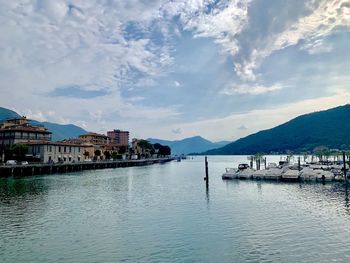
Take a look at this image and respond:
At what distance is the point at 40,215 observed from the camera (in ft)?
103

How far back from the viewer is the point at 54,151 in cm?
10938

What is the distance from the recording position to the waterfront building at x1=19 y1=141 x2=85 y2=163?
103625 mm

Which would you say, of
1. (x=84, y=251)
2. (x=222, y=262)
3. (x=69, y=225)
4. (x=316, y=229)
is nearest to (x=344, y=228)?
(x=316, y=229)

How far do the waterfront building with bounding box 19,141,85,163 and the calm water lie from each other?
2548 inches

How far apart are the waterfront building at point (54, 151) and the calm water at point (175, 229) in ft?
212


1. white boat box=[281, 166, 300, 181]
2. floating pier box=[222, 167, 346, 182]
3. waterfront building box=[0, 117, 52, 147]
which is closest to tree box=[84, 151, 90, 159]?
waterfront building box=[0, 117, 52, 147]

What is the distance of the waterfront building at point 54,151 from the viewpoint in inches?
4080

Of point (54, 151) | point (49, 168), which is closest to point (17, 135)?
point (54, 151)

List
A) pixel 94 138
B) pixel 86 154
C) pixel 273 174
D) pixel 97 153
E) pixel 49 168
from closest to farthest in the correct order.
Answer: pixel 273 174 < pixel 49 168 < pixel 86 154 < pixel 97 153 < pixel 94 138

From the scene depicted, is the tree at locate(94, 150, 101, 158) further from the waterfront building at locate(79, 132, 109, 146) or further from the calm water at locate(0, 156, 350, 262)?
the calm water at locate(0, 156, 350, 262)

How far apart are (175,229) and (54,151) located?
302 ft

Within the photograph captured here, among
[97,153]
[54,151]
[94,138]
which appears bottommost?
[54,151]

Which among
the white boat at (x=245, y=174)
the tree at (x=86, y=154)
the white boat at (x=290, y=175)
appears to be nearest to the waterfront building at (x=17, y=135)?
the tree at (x=86, y=154)

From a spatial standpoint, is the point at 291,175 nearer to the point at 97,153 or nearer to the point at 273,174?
the point at 273,174
